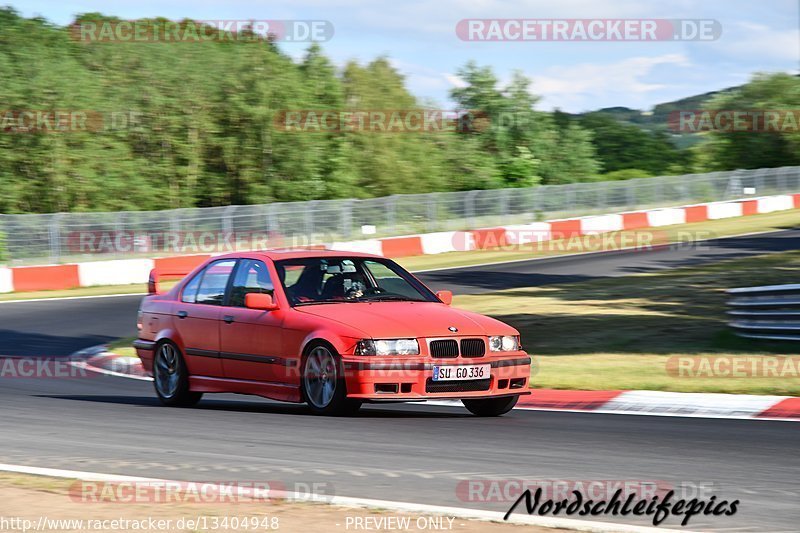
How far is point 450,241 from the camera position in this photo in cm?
3409

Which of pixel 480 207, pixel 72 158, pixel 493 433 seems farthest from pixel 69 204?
pixel 493 433

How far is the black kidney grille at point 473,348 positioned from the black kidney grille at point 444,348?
0.07 meters

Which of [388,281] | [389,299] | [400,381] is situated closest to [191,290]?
[388,281]

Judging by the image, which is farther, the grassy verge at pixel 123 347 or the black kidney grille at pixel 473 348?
the grassy verge at pixel 123 347

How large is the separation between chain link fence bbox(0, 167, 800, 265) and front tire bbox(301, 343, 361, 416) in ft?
67.0

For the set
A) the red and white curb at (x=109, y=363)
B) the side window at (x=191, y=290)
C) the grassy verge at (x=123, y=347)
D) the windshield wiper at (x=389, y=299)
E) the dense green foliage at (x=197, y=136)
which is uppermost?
the dense green foliage at (x=197, y=136)

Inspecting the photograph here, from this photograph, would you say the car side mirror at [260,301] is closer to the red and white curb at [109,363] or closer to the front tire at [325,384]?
the front tire at [325,384]

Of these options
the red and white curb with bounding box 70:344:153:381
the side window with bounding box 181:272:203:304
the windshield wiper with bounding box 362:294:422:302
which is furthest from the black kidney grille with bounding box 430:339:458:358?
the red and white curb with bounding box 70:344:153:381

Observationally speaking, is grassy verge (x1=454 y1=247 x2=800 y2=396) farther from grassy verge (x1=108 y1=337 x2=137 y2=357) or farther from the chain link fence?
the chain link fence

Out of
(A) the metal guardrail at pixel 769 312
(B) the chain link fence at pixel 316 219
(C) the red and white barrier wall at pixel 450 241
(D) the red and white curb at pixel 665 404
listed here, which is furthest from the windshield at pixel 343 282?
(B) the chain link fence at pixel 316 219

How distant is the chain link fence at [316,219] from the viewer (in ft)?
94.2

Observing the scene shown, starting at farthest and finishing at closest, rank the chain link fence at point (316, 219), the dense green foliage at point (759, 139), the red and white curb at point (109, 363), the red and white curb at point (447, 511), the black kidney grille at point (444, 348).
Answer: the dense green foliage at point (759, 139) → the chain link fence at point (316, 219) → the red and white curb at point (109, 363) → the black kidney grille at point (444, 348) → the red and white curb at point (447, 511)

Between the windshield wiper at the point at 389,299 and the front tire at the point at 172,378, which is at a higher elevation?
the windshield wiper at the point at 389,299

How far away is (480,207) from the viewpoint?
117 ft
